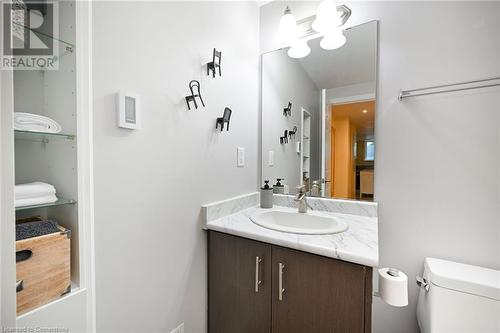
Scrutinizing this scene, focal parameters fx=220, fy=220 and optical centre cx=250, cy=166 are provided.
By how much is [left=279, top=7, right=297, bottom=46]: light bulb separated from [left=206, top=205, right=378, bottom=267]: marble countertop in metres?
1.26

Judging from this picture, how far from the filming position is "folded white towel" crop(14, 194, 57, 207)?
0.57m

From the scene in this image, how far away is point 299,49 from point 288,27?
0.16 meters

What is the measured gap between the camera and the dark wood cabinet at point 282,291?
34.7 inches

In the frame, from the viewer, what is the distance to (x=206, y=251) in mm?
1293

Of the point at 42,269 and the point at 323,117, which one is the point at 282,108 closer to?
the point at 323,117

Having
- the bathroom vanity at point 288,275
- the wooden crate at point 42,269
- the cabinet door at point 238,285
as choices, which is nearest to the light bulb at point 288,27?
the bathroom vanity at point 288,275

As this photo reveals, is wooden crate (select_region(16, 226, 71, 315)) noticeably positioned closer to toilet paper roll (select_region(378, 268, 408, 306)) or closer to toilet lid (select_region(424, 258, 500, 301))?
toilet paper roll (select_region(378, 268, 408, 306))

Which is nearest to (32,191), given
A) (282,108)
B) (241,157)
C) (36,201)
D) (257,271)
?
(36,201)

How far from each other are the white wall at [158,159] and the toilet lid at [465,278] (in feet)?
3.84

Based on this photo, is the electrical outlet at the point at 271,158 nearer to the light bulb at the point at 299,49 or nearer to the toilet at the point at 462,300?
the light bulb at the point at 299,49

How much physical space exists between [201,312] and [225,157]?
93 cm

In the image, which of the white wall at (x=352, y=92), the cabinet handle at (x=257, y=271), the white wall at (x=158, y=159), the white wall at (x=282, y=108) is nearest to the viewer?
the white wall at (x=158, y=159)

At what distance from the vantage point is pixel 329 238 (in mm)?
1030

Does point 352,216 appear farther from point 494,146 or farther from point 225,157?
point 225,157
